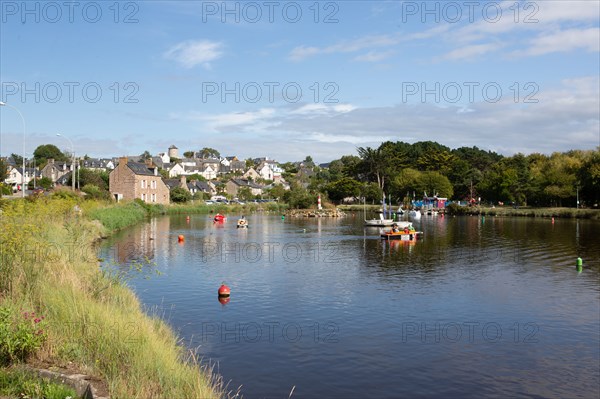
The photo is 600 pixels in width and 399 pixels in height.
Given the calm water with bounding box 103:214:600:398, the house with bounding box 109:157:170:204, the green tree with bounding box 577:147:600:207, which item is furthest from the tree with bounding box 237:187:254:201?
the calm water with bounding box 103:214:600:398

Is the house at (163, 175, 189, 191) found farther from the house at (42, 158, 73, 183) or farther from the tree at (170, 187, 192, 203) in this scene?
the house at (42, 158, 73, 183)

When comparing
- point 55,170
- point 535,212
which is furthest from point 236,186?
point 535,212

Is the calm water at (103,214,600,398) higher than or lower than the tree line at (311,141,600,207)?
lower

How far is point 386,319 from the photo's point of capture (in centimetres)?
2117

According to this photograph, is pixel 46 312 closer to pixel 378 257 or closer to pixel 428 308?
pixel 428 308

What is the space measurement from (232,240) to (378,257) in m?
16.9

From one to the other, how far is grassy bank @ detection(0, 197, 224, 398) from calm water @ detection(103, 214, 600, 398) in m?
2.22

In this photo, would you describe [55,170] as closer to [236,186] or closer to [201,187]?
[201,187]

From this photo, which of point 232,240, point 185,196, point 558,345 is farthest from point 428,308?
point 185,196

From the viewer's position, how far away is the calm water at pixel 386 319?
14961mm

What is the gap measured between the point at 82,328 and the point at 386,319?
485 inches

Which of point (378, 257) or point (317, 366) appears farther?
point (378, 257)

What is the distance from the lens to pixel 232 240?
5141cm

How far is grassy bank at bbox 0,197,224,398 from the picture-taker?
34.2 feet
